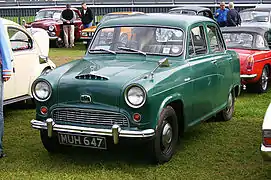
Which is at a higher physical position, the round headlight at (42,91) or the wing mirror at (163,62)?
the wing mirror at (163,62)

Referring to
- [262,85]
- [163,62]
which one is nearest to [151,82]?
[163,62]

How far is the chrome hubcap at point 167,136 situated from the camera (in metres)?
5.68

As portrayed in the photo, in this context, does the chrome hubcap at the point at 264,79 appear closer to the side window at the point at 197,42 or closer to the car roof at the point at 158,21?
the side window at the point at 197,42

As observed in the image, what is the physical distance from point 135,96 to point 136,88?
88mm

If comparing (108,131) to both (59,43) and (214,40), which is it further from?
(59,43)

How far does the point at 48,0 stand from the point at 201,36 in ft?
73.6

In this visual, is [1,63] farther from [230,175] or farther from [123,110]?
[230,175]

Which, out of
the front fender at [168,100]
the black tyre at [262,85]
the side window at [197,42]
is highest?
the side window at [197,42]

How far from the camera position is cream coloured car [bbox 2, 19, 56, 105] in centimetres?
797

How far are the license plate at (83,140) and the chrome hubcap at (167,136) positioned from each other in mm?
734

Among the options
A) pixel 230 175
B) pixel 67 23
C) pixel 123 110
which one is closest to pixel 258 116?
pixel 230 175

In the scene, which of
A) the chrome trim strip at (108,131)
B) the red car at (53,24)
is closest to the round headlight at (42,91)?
the chrome trim strip at (108,131)

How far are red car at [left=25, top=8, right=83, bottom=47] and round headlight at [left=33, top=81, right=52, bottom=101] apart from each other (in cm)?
1397

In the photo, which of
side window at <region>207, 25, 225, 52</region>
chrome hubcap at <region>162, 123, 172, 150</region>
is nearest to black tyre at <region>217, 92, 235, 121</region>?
side window at <region>207, 25, 225, 52</region>
